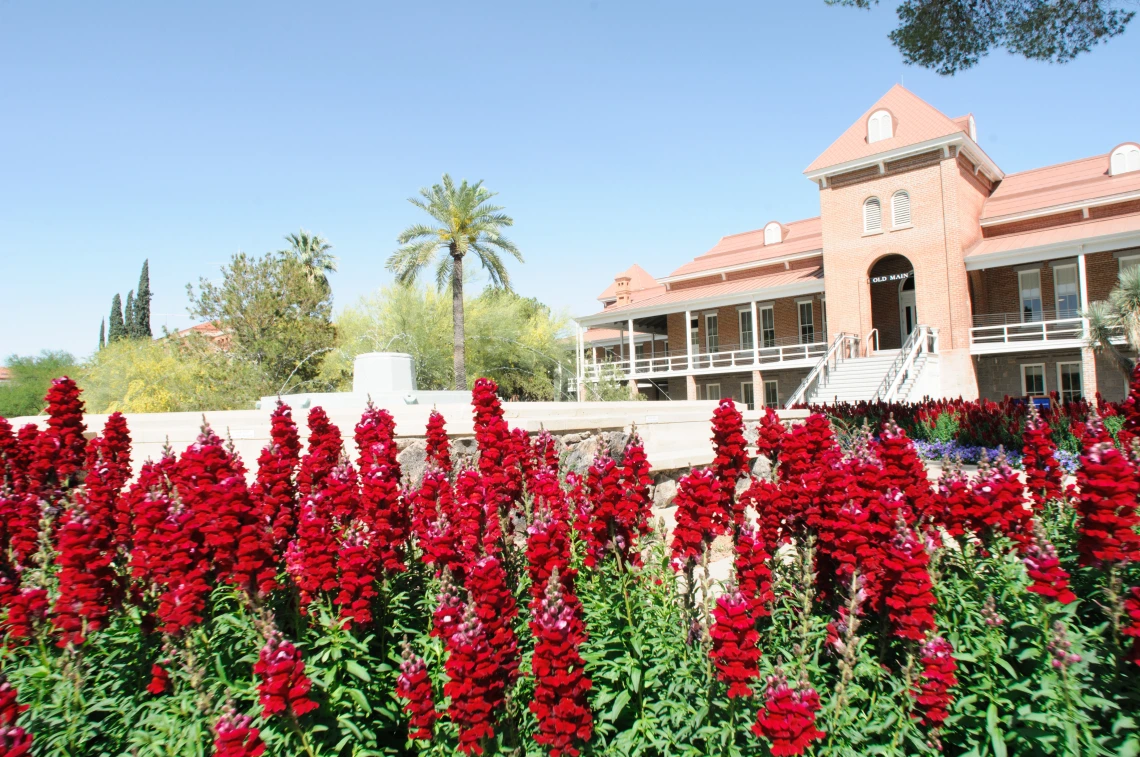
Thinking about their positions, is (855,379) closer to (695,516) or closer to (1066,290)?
(1066,290)

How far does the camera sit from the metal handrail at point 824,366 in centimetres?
2236

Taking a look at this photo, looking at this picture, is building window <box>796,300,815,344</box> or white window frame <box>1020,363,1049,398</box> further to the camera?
building window <box>796,300,815,344</box>

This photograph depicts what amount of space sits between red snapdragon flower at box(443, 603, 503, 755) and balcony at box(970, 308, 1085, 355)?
74.3 ft

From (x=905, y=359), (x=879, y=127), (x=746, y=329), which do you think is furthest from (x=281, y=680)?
(x=746, y=329)

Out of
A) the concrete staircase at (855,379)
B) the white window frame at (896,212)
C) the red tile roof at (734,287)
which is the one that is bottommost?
the concrete staircase at (855,379)

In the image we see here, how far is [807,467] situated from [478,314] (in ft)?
102

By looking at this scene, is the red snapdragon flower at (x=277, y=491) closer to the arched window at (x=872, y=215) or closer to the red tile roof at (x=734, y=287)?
the red tile roof at (x=734, y=287)

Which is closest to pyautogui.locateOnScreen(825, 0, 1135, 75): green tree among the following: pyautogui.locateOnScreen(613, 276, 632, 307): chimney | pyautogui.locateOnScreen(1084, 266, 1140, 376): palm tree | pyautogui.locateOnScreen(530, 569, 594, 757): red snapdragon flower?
pyautogui.locateOnScreen(1084, 266, 1140, 376): palm tree

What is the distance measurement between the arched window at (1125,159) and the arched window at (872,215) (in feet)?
24.8

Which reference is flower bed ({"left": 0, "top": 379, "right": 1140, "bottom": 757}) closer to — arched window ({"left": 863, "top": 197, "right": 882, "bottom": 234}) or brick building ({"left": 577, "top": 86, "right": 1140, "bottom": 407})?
brick building ({"left": 577, "top": 86, "right": 1140, "bottom": 407})

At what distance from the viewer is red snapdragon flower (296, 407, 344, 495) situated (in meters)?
4.35

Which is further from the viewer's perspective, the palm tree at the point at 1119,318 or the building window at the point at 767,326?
the building window at the point at 767,326

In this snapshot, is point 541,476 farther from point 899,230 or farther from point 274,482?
point 899,230

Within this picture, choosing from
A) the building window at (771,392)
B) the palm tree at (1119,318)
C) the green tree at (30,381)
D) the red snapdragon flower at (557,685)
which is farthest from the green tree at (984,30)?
the green tree at (30,381)
